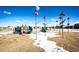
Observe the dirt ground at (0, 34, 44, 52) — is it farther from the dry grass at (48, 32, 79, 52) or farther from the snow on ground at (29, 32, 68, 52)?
the dry grass at (48, 32, 79, 52)

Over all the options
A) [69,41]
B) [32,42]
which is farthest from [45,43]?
[69,41]

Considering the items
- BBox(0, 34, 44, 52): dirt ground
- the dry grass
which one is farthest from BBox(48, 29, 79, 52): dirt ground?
BBox(0, 34, 44, 52): dirt ground

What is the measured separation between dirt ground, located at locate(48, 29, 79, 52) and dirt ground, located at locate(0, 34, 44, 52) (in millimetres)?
232

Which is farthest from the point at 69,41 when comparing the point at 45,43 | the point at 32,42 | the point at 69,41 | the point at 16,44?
the point at 16,44

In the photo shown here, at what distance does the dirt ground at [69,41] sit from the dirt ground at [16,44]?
0.23 m

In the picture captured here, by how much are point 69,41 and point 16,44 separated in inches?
24.2

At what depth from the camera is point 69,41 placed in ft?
5.71

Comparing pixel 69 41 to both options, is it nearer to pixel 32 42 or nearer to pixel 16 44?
pixel 32 42

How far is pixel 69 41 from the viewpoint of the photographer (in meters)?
1.74
